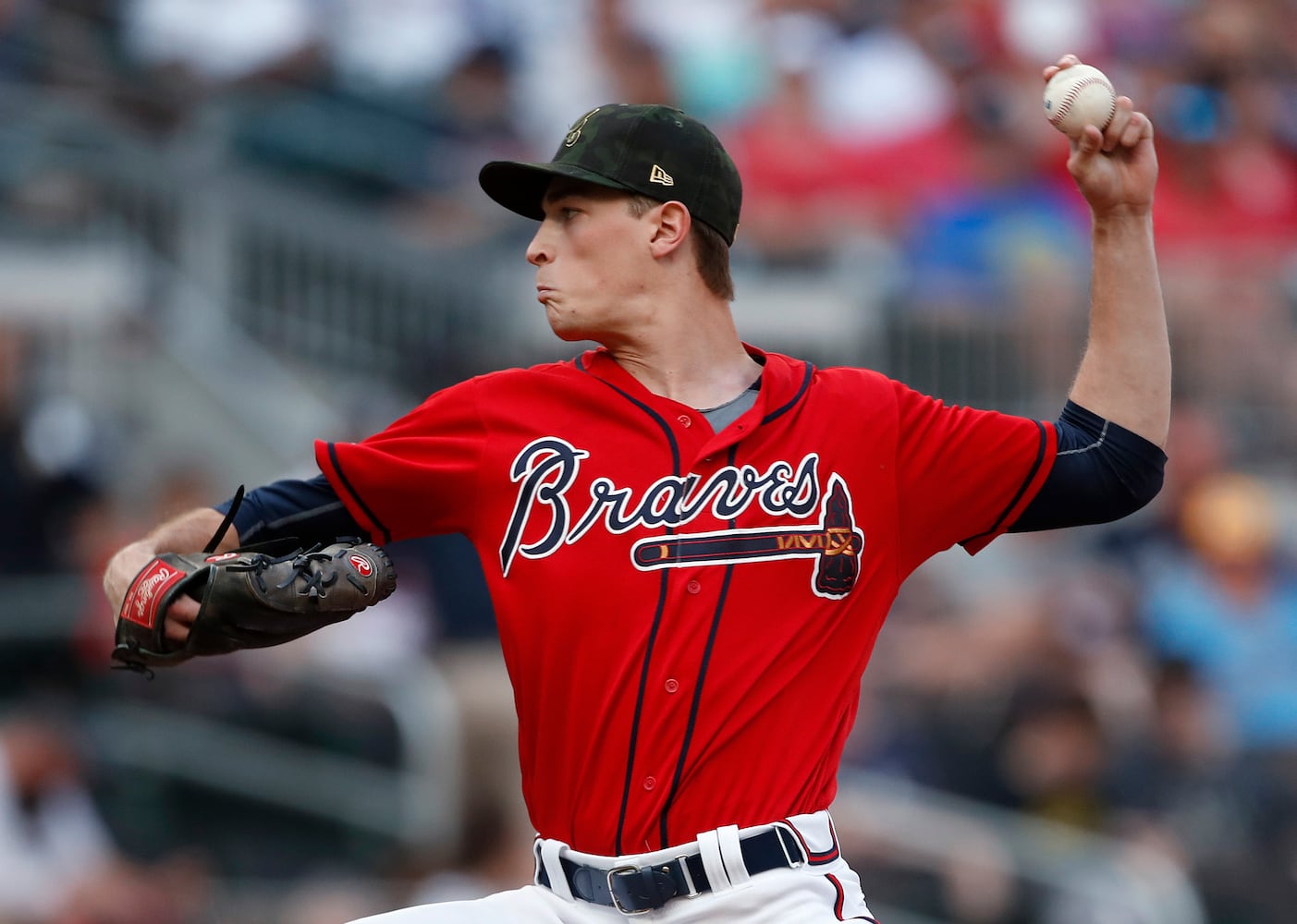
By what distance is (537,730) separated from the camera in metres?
3.36

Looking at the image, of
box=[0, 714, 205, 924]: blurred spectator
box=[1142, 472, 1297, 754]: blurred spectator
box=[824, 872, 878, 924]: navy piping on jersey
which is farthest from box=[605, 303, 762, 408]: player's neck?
box=[1142, 472, 1297, 754]: blurred spectator

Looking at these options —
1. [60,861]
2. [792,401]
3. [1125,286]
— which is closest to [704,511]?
[792,401]

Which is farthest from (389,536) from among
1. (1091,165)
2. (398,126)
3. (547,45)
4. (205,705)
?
(547,45)

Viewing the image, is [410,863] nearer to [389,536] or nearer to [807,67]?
[389,536]

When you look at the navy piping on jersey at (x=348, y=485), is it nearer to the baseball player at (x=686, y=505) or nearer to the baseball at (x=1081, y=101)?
the baseball player at (x=686, y=505)

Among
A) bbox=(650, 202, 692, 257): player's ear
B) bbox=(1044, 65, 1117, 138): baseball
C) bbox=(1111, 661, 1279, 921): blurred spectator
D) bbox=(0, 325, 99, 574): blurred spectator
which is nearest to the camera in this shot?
bbox=(1044, 65, 1117, 138): baseball

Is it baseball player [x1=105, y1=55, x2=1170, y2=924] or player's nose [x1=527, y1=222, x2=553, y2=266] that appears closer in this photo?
baseball player [x1=105, y1=55, x2=1170, y2=924]

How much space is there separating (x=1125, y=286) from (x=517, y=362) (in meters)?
5.22

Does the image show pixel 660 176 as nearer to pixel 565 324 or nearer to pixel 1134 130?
pixel 565 324

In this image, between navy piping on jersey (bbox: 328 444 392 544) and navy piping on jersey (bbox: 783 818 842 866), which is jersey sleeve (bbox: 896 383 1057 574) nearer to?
navy piping on jersey (bbox: 783 818 842 866)

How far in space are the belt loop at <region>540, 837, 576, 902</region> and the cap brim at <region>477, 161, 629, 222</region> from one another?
4.00 feet

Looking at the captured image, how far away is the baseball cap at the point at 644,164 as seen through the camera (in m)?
3.50

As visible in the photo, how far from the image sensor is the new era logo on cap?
3.52m

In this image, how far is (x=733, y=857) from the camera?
319 cm
